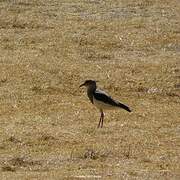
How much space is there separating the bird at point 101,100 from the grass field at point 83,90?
0.18 meters

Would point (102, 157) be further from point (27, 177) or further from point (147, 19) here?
point (147, 19)

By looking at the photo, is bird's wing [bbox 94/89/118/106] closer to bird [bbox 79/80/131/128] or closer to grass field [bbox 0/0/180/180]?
bird [bbox 79/80/131/128]

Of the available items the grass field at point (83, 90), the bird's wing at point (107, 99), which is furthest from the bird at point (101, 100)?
the grass field at point (83, 90)

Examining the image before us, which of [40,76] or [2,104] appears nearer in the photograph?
[2,104]

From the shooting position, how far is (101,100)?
13.1 metres

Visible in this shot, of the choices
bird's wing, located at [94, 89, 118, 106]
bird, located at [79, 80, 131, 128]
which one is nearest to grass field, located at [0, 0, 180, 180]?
bird, located at [79, 80, 131, 128]

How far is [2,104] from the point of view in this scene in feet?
45.4

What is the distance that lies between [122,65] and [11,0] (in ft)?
25.3

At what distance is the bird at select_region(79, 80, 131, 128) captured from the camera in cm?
1286

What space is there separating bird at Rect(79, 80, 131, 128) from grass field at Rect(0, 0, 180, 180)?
18 cm

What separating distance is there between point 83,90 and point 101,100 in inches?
76.0

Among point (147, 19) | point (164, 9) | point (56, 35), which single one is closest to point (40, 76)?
point (56, 35)

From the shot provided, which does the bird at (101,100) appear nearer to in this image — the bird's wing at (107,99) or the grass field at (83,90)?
the bird's wing at (107,99)

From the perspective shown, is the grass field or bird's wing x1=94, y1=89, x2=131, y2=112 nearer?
the grass field
